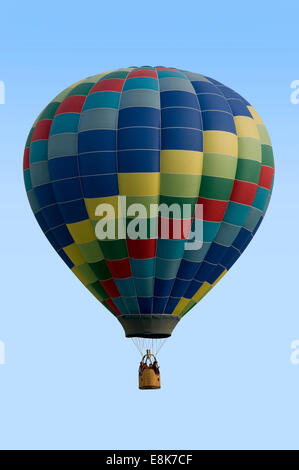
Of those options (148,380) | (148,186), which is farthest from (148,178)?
(148,380)

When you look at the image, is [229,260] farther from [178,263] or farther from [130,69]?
[130,69]

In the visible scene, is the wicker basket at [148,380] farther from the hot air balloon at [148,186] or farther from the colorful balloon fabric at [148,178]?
the colorful balloon fabric at [148,178]

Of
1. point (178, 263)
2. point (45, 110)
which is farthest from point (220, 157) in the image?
point (45, 110)

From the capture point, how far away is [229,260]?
1004 inches

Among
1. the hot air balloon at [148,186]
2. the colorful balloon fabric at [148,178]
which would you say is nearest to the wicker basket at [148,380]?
the hot air balloon at [148,186]

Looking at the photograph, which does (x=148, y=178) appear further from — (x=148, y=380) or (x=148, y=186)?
(x=148, y=380)

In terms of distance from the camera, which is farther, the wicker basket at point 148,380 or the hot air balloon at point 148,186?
the wicker basket at point 148,380

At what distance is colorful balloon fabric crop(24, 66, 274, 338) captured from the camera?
23891 millimetres

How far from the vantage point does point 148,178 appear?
936 inches

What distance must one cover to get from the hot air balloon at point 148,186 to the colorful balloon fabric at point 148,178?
0.07ft

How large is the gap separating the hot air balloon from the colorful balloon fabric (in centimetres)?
2

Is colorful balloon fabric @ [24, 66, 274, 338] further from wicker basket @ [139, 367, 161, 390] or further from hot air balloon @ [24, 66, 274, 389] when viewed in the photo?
wicker basket @ [139, 367, 161, 390]

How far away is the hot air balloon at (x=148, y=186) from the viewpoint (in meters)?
23.9

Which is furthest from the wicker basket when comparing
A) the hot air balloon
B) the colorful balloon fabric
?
the colorful balloon fabric
